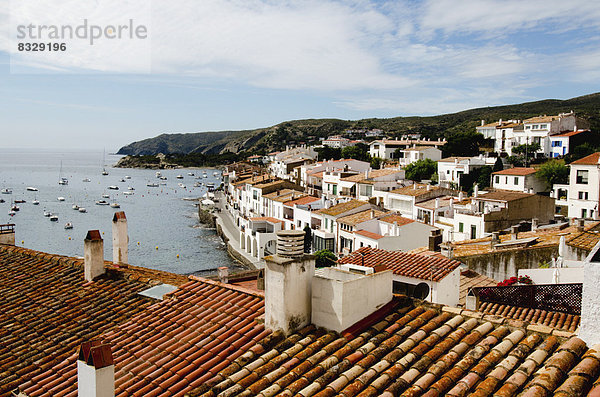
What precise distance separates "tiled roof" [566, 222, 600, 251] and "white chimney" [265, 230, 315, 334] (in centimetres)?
1350

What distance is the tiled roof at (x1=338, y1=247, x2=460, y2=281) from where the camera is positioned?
11080mm

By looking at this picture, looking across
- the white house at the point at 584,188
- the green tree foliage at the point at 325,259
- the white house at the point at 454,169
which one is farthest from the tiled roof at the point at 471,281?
the white house at the point at 454,169

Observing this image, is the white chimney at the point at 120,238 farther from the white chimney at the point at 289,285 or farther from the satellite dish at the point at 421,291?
the satellite dish at the point at 421,291

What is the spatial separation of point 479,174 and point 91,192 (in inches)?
3572

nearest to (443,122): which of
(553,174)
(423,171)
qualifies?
(423,171)

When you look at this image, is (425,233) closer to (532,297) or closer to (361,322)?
(532,297)

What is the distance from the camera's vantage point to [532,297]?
1151 cm

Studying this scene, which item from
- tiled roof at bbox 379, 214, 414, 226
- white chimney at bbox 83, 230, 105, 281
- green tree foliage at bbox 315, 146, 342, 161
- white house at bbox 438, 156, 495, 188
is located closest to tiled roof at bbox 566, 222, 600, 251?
tiled roof at bbox 379, 214, 414, 226

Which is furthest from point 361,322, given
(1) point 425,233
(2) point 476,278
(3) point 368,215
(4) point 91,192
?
(4) point 91,192

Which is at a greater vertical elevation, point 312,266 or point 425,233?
point 312,266

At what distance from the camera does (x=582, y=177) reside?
3906cm

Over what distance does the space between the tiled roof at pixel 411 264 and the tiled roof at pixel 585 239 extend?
20.8 ft

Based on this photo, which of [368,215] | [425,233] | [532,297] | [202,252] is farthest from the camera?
[202,252]

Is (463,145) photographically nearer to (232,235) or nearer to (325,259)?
(232,235)
